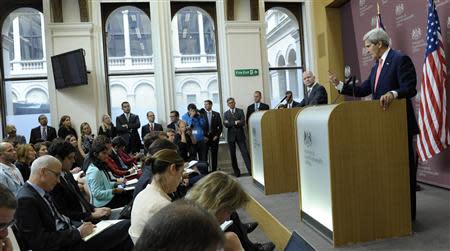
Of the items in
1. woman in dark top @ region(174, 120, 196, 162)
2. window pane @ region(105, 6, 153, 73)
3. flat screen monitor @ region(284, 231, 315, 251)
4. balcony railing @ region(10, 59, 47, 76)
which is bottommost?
flat screen monitor @ region(284, 231, 315, 251)

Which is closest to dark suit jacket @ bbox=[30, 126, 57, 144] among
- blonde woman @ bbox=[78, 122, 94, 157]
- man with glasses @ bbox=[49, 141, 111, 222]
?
blonde woman @ bbox=[78, 122, 94, 157]

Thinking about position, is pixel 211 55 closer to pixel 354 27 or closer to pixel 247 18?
pixel 247 18

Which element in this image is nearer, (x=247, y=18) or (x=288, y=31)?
(x=247, y=18)

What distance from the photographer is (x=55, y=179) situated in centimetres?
241

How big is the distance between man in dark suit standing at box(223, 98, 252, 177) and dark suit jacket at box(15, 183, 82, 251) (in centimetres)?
505

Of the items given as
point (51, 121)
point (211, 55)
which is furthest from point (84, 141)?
point (211, 55)

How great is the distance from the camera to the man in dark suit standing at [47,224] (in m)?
2.18

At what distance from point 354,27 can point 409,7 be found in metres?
1.54

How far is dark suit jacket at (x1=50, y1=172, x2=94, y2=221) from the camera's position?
2963 millimetres

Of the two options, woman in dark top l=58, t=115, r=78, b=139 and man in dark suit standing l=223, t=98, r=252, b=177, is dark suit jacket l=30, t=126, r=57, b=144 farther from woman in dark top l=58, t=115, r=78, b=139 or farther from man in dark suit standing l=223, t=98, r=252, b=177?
man in dark suit standing l=223, t=98, r=252, b=177

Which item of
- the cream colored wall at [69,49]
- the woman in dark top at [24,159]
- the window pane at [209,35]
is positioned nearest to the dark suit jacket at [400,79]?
the woman in dark top at [24,159]

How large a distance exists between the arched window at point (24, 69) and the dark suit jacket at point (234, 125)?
11.3ft

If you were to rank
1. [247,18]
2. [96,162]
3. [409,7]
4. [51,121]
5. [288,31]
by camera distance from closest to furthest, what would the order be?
[96,162]
[409,7]
[51,121]
[247,18]
[288,31]

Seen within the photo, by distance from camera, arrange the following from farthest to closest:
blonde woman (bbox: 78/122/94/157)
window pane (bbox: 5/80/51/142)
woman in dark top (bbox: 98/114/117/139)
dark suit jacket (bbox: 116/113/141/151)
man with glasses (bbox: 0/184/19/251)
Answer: window pane (bbox: 5/80/51/142) < dark suit jacket (bbox: 116/113/141/151) < woman in dark top (bbox: 98/114/117/139) < blonde woman (bbox: 78/122/94/157) < man with glasses (bbox: 0/184/19/251)
